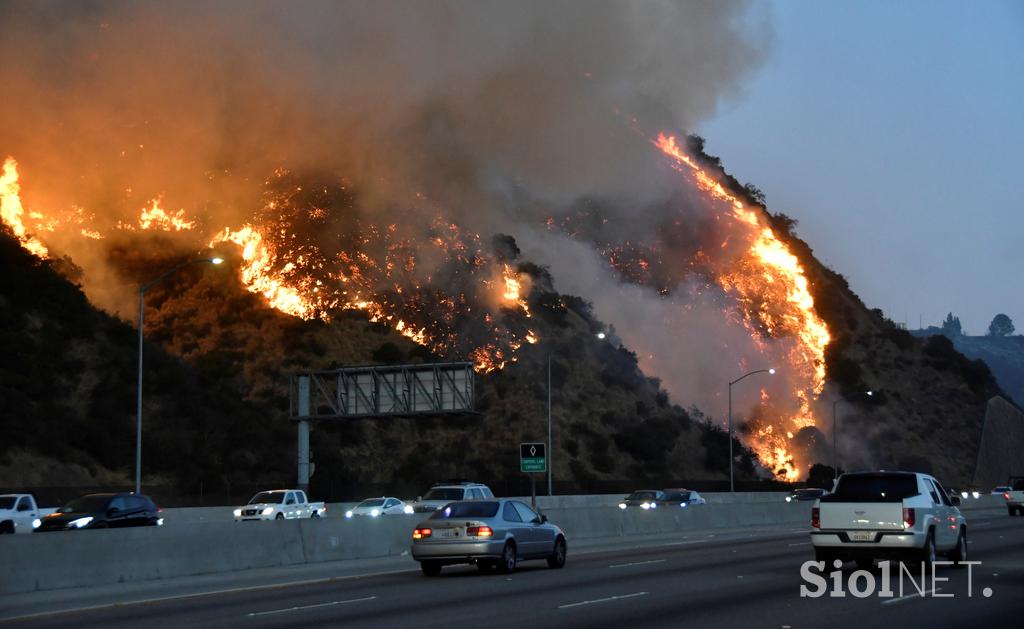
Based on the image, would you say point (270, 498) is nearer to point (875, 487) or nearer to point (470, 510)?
point (470, 510)

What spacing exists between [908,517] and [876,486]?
1333 millimetres

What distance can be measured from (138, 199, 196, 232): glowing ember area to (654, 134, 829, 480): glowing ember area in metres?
48.9

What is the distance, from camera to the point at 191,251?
97.8 meters

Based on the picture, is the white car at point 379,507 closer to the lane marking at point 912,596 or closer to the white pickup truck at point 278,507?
the white pickup truck at point 278,507

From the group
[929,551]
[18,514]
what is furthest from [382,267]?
[929,551]

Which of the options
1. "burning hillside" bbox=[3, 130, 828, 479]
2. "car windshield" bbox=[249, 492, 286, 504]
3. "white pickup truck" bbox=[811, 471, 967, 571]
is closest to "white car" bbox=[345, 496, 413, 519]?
"car windshield" bbox=[249, 492, 286, 504]

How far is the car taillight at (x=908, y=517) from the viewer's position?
22.2 metres

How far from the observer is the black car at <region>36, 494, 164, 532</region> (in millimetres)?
34250

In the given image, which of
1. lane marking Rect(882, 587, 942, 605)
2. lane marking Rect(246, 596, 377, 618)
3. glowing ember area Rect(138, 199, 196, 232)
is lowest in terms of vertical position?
lane marking Rect(246, 596, 377, 618)

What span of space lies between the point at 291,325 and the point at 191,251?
11.6 meters

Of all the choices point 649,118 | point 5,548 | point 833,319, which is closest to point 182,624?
point 5,548

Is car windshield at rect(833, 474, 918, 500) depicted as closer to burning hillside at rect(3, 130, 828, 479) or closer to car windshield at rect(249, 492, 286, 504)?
car windshield at rect(249, 492, 286, 504)

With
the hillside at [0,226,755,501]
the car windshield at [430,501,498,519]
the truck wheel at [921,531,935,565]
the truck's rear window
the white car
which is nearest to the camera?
the truck wheel at [921,531,935,565]

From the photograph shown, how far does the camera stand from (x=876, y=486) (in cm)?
2344
